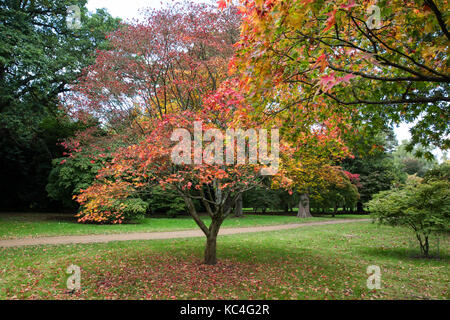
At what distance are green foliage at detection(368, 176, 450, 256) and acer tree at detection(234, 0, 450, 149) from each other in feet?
8.72

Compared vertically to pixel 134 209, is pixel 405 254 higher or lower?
lower

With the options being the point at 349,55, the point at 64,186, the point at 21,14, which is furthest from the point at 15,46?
the point at 349,55

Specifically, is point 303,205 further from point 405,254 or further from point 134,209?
point 405,254

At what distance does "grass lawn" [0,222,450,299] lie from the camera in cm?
508

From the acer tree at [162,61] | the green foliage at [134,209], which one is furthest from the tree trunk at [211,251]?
the green foliage at [134,209]

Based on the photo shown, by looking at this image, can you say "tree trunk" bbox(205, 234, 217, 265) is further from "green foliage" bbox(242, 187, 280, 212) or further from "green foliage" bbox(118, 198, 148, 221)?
"green foliage" bbox(242, 187, 280, 212)

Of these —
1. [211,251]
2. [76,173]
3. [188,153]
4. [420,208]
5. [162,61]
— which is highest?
[162,61]

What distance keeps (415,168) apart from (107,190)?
5080 centimetres

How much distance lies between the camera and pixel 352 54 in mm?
4465

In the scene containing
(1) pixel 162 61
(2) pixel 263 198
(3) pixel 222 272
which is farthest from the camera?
(2) pixel 263 198

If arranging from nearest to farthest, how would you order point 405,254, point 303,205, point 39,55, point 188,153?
1. point 188,153
2. point 405,254
3. point 39,55
4. point 303,205

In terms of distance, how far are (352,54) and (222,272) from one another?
530 cm

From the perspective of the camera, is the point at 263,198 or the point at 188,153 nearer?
the point at 188,153

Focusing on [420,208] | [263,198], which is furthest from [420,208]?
[263,198]
